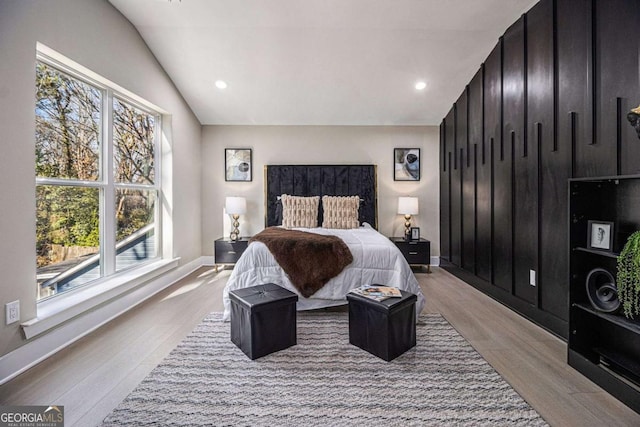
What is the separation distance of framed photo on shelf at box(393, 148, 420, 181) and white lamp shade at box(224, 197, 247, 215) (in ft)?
8.20

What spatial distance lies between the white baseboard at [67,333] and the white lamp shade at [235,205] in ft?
4.66

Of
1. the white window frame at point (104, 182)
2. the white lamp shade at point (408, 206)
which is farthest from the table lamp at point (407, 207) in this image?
the white window frame at point (104, 182)

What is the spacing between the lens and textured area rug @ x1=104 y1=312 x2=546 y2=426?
1.56 m

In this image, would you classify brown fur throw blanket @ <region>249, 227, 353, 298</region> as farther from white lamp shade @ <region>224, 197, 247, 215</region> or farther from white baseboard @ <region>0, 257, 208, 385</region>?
white lamp shade @ <region>224, 197, 247, 215</region>

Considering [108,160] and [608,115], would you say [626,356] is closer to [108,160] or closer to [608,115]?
A: [608,115]

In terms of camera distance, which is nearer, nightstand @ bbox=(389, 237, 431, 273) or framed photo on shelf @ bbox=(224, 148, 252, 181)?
nightstand @ bbox=(389, 237, 431, 273)

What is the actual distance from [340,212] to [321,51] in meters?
2.16

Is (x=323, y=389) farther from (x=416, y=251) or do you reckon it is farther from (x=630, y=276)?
(x=416, y=251)

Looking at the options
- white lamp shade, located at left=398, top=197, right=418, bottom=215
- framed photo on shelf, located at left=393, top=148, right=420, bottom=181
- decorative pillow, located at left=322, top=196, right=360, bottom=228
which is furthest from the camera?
framed photo on shelf, located at left=393, top=148, right=420, bottom=181

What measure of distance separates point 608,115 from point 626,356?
60.6 inches

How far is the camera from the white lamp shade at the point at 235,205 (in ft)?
15.4

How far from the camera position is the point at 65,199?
258 cm

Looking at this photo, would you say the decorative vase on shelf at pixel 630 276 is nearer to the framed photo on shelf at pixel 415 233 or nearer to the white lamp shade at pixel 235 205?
the framed photo on shelf at pixel 415 233

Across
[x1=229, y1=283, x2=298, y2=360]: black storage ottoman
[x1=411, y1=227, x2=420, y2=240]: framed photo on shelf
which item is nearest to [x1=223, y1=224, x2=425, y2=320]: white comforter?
[x1=229, y1=283, x2=298, y2=360]: black storage ottoman
